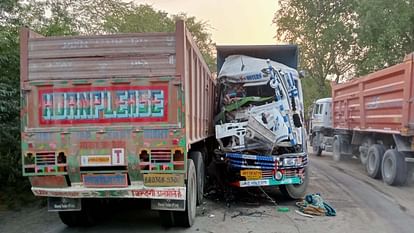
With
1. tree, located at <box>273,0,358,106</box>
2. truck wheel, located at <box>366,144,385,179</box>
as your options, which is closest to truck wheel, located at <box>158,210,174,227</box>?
truck wheel, located at <box>366,144,385,179</box>

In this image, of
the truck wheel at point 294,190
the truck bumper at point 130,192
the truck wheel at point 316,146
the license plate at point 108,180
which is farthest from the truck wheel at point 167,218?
the truck wheel at point 316,146

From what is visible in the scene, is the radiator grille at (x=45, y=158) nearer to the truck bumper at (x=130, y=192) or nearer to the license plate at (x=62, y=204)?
the truck bumper at (x=130, y=192)

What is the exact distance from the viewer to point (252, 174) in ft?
29.2

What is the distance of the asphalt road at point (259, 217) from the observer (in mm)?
7176

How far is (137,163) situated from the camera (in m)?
6.33

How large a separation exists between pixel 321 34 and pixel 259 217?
1207 inches

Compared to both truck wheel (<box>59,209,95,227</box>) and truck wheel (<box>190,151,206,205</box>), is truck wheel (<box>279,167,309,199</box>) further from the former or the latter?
truck wheel (<box>59,209,95,227</box>)

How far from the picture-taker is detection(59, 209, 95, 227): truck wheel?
7184 millimetres

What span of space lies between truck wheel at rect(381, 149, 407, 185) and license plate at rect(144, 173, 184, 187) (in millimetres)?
7417

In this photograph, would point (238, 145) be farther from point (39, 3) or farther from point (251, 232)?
point (39, 3)

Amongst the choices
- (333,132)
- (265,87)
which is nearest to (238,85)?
(265,87)

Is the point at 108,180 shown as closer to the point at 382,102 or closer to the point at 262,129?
the point at 262,129

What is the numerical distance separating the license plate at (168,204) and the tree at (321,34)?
100 feet

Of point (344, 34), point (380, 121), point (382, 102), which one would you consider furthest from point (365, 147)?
point (344, 34)
